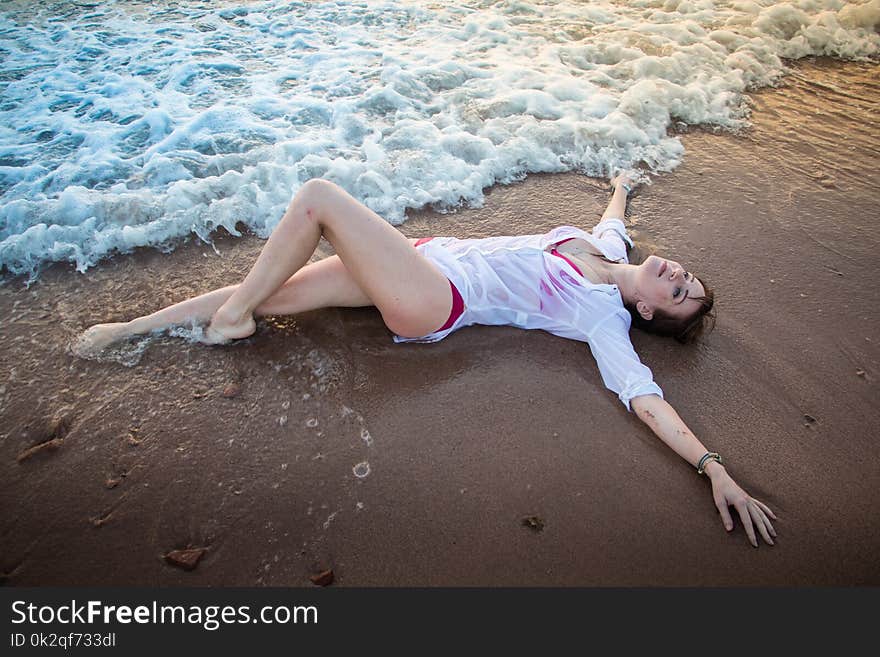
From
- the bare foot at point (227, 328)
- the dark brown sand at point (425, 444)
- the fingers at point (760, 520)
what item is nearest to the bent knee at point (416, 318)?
the dark brown sand at point (425, 444)

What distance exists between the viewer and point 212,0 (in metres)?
6.34

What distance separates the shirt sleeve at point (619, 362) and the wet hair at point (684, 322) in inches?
7.3

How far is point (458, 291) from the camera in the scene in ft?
8.79

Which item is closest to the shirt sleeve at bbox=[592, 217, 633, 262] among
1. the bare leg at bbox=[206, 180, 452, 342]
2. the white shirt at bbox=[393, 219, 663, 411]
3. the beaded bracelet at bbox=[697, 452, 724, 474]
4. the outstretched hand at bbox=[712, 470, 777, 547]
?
the white shirt at bbox=[393, 219, 663, 411]

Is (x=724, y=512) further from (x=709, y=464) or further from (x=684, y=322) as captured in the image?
(x=684, y=322)

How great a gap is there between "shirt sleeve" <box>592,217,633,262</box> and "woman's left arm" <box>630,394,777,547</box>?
1034mm

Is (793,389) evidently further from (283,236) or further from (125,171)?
(125,171)

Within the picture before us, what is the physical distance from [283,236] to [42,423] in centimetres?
131

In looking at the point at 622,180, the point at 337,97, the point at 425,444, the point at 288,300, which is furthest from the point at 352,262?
the point at 337,97

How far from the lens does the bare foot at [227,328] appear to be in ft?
8.62

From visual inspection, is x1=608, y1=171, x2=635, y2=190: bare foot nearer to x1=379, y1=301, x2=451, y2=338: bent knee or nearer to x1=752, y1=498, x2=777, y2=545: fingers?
x1=379, y1=301, x2=451, y2=338: bent knee

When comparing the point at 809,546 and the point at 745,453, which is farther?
the point at 745,453

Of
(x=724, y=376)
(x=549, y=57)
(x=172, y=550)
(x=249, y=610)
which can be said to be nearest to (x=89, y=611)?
(x=172, y=550)

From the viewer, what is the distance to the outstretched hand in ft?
6.82
